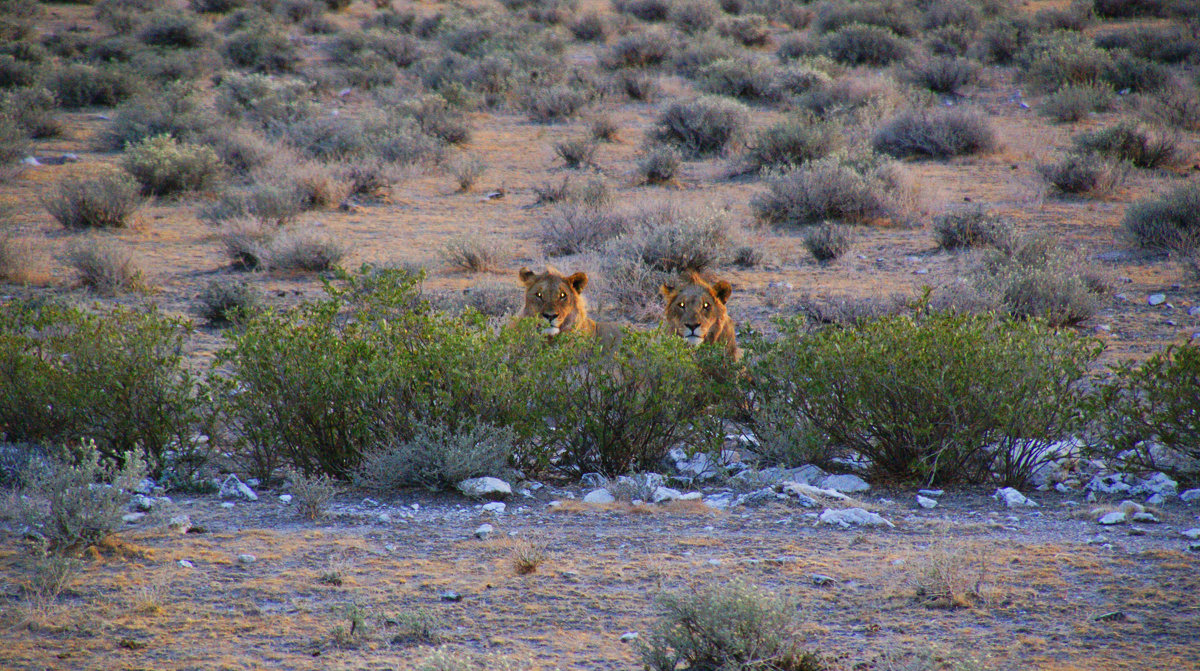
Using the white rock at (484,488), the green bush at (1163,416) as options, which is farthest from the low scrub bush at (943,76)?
the white rock at (484,488)

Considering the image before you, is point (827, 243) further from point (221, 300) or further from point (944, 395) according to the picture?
point (221, 300)

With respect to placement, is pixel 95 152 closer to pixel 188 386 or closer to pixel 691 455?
pixel 188 386

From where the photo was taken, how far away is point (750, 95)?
24641 mm

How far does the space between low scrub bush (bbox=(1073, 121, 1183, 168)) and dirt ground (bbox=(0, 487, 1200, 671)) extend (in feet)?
44.6

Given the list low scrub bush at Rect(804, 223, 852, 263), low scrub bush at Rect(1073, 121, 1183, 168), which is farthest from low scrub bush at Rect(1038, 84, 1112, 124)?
low scrub bush at Rect(804, 223, 852, 263)

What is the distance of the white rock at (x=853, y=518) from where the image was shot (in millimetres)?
5258

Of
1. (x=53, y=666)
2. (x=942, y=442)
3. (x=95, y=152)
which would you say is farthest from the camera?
(x=95, y=152)

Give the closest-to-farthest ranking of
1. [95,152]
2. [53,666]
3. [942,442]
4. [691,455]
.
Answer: [53,666] < [942,442] < [691,455] < [95,152]

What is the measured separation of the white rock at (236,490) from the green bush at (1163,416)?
5156 millimetres

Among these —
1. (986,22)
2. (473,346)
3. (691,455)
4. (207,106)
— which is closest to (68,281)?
(473,346)

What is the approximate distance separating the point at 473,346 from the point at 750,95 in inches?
797

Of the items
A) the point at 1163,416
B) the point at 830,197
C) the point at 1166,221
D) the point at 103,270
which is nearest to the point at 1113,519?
the point at 1163,416

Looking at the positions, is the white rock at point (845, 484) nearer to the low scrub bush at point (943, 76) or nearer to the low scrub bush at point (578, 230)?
the low scrub bush at point (578, 230)

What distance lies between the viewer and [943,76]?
81.3ft
